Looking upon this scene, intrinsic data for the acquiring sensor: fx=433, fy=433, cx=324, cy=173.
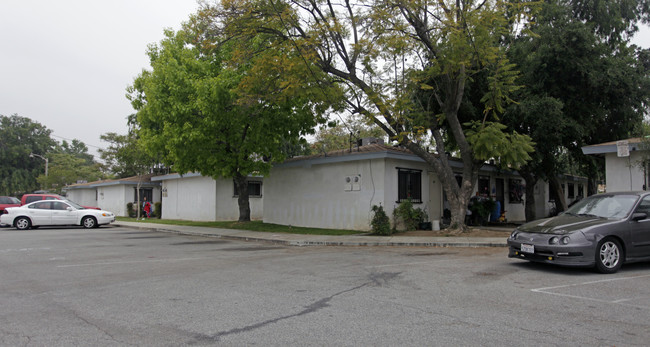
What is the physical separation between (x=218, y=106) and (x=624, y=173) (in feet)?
50.4

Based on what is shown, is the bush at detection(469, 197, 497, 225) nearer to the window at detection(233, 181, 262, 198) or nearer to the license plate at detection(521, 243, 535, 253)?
the license plate at detection(521, 243, 535, 253)

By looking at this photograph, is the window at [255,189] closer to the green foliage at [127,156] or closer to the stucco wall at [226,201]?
the stucco wall at [226,201]

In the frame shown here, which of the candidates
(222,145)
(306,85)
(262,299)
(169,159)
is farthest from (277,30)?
(262,299)

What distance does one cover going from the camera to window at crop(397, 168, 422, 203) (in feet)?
60.7

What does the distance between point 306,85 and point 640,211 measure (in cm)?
1053

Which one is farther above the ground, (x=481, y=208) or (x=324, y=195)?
(x=324, y=195)

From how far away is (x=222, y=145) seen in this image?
2011 cm

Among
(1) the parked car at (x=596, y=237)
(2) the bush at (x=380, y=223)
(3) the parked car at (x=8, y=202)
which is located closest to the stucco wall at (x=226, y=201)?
(3) the parked car at (x=8, y=202)

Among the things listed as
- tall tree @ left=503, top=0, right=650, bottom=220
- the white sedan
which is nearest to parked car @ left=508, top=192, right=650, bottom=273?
tall tree @ left=503, top=0, right=650, bottom=220

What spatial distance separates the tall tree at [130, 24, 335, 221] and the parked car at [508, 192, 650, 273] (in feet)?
31.2

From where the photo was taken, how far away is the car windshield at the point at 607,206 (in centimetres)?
868

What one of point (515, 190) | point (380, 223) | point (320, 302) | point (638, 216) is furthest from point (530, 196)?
point (320, 302)

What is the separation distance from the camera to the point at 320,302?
20.4ft

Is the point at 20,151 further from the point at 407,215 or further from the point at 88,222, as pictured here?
the point at 407,215
